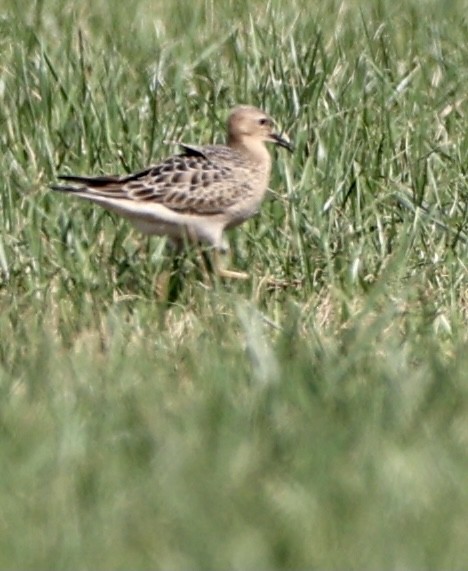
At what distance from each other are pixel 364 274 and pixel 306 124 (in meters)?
1.49

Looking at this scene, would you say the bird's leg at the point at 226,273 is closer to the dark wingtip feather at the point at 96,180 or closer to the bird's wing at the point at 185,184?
the bird's wing at the point at 185,184

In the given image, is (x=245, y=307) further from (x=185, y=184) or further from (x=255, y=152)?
(x=255, y=152)

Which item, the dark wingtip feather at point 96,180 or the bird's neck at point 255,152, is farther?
the bird's neck at point 255,152

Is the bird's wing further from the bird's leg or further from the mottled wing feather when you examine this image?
the bird's leg

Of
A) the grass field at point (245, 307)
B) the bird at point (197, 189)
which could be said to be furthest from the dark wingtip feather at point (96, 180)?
the grass field at point (245, 307)

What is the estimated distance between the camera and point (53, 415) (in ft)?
17.2

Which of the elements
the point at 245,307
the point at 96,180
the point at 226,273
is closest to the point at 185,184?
the point at 96,180

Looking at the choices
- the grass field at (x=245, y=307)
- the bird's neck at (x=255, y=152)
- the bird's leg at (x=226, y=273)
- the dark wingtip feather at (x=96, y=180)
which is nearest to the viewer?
the grass field at (x=245, y=307)

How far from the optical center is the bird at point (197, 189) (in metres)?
7.40

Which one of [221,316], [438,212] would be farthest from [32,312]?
[438,212]

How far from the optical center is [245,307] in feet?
21.1

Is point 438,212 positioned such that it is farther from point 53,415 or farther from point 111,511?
point 111,511

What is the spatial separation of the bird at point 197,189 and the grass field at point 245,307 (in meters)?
0.13

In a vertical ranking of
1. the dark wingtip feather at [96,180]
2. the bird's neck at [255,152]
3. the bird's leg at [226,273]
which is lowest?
the bird's leg at [226,273]
